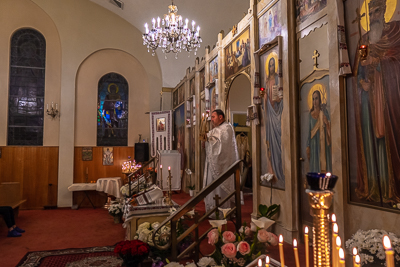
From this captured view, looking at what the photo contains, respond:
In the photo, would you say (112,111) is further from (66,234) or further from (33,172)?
(66,234)

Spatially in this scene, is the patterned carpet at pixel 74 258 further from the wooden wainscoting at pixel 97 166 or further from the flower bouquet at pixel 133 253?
the wooden wainscoting at pixel 97 166

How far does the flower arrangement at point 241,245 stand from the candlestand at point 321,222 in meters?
1.57

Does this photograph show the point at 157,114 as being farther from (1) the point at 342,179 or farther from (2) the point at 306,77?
(1) the point at 342,179

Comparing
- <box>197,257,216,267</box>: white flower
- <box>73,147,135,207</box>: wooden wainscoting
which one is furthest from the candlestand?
<box>73,147,135,207</box>: wooden wainscoting

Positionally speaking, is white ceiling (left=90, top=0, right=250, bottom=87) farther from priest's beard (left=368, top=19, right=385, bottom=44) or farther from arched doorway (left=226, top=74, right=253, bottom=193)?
priest's beard (left=368, top=19, right=385, bottom=44)

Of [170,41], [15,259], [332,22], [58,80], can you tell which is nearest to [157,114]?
[58,80]

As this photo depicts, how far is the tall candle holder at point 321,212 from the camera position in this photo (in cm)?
129

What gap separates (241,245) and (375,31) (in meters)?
2.88

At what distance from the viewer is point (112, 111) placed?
13.8 metres

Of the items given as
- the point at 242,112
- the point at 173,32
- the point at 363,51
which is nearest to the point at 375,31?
the point at 363,51

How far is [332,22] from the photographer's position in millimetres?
4234

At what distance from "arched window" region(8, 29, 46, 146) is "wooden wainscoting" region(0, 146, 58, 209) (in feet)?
1.45

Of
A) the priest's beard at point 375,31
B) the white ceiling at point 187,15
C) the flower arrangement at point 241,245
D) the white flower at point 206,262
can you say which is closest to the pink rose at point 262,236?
the flower arrangement at point 241,245

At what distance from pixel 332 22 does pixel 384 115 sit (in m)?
1.56
